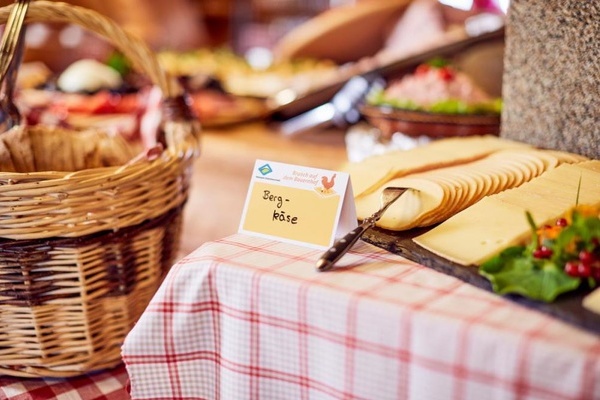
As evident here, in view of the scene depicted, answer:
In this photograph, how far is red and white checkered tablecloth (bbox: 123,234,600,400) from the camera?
0.74m

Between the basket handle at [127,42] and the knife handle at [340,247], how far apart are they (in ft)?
1.87

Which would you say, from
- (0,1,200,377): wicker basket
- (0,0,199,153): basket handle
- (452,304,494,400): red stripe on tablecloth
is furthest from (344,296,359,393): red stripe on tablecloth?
(0,0,199,153): basket handle

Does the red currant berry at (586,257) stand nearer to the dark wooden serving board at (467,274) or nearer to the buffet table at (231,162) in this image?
the dark wooden serving board at (467,274)

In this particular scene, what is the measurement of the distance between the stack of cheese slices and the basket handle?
0.47 meters

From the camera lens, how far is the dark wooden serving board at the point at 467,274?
76cm

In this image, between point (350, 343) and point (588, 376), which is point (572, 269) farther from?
point (350, 343)

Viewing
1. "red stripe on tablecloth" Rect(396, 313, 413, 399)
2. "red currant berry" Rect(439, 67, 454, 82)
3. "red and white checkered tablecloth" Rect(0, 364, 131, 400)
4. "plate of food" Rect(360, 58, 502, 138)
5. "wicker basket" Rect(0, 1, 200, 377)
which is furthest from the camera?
"red currant berry" Rect(439, 67, 454, 82)

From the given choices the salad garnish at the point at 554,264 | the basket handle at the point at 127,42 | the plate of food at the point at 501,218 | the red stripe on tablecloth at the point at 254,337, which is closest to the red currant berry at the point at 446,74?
the plate of food at the point at 501,218

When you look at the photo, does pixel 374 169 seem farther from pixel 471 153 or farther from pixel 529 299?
pixel 529 299

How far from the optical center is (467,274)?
0.89 meters

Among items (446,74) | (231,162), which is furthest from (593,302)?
(231,162)

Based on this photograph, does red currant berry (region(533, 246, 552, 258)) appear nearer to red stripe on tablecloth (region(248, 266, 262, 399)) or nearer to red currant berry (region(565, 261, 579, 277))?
red currant berry (region(565, 261, 579, 277))

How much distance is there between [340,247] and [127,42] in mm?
778

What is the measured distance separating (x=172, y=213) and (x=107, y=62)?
1950mm
